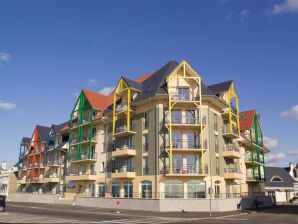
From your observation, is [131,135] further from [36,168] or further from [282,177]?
[282,177]

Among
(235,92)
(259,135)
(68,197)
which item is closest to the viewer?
(235,92)

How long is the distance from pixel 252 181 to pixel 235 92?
1580 cm

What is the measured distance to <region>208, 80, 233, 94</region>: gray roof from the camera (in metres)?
44.1

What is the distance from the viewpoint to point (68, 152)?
2093 inches

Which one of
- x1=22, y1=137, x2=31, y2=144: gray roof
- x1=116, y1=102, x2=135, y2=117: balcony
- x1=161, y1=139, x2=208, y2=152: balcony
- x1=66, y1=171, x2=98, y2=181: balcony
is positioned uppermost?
x1=116, y1=102, x2=135, y2=117: balcony

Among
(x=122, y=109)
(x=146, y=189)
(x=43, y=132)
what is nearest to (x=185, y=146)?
(x=146, y=189)

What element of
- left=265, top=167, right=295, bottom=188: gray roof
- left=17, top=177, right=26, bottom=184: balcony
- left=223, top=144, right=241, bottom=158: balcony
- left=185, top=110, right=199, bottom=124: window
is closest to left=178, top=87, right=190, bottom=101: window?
left=185, top=110, right=199, bottom=124: window

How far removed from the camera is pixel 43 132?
66625 millimetres

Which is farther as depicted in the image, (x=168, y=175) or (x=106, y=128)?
(x=106, y=128)

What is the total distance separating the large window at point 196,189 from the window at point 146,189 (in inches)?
178

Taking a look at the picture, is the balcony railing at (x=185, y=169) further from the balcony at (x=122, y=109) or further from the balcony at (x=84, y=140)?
the balcony at (x=84, y=140)

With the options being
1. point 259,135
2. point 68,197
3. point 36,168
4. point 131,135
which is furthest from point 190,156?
point 36,168

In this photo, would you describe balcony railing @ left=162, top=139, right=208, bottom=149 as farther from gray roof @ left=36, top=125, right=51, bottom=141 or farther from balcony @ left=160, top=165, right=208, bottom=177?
gray roof @ left=36, top=125, right=51, bottom=141

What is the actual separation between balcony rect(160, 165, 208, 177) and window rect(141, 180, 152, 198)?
2521mm
